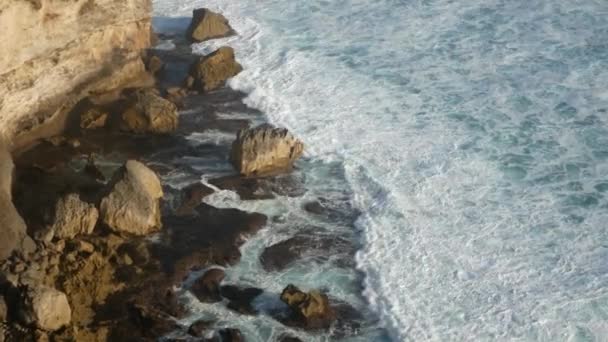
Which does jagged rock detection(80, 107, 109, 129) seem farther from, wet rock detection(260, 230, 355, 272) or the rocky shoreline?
wet rock detection(260, 230, 355, 272)

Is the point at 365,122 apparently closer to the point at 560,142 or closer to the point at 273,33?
the point at 560,142

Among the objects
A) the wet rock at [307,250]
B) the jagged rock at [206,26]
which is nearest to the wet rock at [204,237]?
the wet rock at [307,250]

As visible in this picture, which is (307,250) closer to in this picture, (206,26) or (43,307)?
(43,307)

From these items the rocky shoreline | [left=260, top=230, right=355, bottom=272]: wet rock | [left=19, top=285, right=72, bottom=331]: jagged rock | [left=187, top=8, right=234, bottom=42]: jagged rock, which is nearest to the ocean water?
[left=260, top=230, right=355, bottom=272]: wet rock

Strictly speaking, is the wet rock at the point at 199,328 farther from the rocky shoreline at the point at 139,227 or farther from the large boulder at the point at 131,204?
the large boulder at the point at 131,204

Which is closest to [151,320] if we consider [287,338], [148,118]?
[287,338]

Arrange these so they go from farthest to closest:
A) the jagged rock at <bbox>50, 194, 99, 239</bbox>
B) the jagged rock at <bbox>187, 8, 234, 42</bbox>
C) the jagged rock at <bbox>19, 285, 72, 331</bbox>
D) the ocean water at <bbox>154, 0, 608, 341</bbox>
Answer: the jagged rock at <bbox>187, 8, 234, 42</bbox> < the jagged rock at <bbox>50, 194, 99, 239</bbox> < the ocean water at <bbox>154, 0, 608, 341</bbox> < the jagged rock at <bbox>19, 285, 72, 331</bbox>
